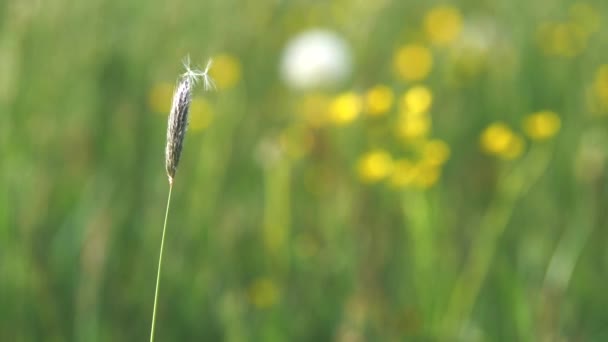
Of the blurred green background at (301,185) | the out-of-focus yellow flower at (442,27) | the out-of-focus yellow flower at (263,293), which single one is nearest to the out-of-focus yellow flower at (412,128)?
the blurred green background at (301,185)

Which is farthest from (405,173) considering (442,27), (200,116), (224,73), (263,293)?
(442,27)

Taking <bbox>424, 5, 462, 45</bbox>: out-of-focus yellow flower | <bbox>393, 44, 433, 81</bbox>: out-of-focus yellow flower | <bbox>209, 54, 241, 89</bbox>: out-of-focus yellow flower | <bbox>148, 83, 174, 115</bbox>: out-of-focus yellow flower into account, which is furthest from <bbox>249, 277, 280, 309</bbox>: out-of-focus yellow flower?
<bbox>424, 5, 462, 45</bbox>: out-of-focus yellow flower

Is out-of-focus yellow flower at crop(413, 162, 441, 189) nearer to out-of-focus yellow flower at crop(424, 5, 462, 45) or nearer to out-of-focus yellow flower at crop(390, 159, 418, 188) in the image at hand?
out-of-focus yellow flower at crop(390, 159, 418, 188)

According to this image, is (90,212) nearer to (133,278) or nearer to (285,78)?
(133,278)

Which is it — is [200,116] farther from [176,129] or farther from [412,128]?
[176,129]

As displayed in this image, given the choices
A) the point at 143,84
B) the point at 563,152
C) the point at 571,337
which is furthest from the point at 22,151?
the point at 563,152
